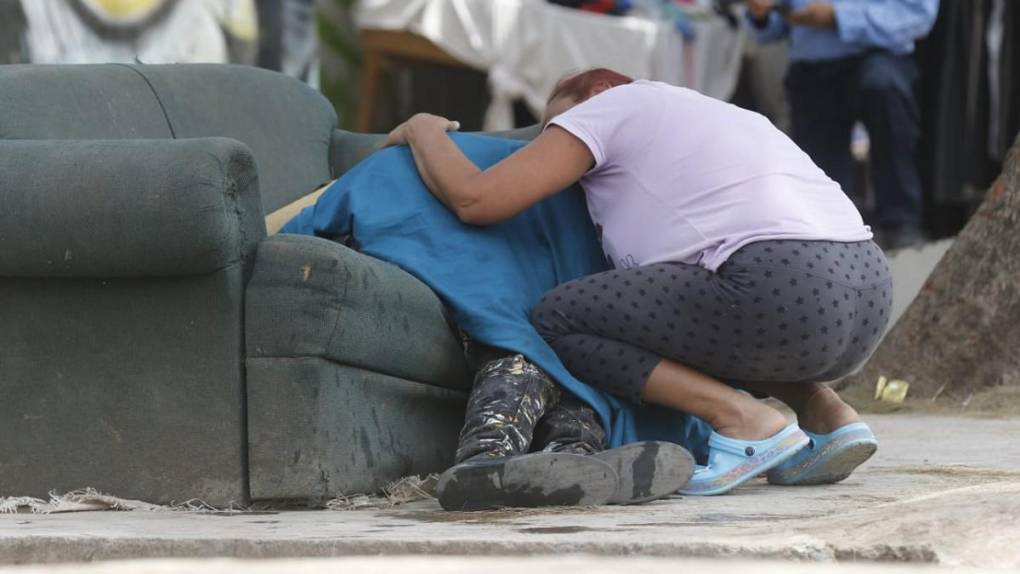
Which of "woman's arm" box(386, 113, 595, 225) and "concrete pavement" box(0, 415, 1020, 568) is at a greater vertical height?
"woman's arm" box(386, 113, 595, 225)

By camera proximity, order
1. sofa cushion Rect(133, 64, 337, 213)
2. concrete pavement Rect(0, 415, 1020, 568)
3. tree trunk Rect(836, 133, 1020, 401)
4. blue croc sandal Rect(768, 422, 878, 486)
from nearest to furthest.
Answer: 1. concrete pavement Rect(0, 415, 1020, 568)
2. blue croc sandal Rect(768, 422, 878, 486)
3. sofa cushion Rect(133, 64, 337, 213)
4. tree trunk Rect(836, 133, 1020, 401)

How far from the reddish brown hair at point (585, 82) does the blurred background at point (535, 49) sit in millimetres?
3430

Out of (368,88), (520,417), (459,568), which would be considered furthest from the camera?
(368,88)

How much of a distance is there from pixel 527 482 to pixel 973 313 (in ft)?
8.19

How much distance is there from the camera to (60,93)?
130 inches

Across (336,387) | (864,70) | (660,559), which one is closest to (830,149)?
(864,70)

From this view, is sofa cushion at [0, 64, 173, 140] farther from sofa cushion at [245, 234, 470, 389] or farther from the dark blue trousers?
the dark blue trousers

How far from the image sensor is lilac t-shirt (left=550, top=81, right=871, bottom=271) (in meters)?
2.89

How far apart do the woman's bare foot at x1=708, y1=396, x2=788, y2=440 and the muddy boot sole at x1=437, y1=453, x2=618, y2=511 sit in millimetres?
374

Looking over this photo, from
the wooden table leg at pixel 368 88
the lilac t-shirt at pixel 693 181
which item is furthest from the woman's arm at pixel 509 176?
the wooden table leg at pixel 368 88

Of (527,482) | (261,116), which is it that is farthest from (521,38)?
(527,482)

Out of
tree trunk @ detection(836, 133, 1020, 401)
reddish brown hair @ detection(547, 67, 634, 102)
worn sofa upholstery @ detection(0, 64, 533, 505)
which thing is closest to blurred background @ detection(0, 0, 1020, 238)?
tree trunk @ detection(836, 133, 1020, 401)

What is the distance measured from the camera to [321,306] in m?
2.70

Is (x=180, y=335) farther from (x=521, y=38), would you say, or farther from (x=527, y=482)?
(x=521, y=38)
